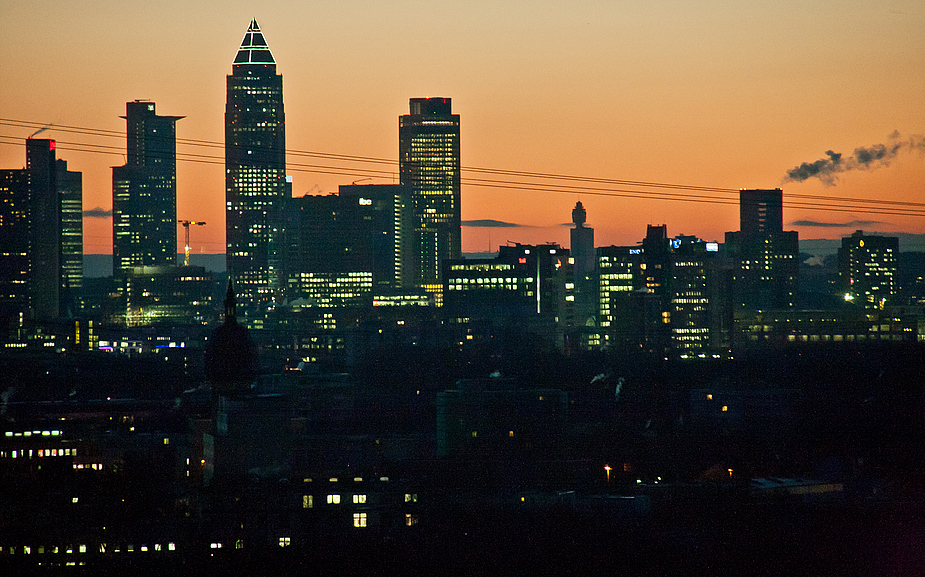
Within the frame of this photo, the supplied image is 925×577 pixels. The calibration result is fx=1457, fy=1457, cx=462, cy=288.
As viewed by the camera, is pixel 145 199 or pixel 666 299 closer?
pixel 666 299

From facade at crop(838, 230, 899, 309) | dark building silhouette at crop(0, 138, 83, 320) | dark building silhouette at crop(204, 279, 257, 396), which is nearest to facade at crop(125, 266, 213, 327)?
dark building silhouette at crop(0, 138, 83, 320)

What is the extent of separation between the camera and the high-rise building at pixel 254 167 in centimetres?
18100

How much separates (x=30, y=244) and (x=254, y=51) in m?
65.5

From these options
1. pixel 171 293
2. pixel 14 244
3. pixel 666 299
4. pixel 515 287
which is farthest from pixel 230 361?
pixel 171 293

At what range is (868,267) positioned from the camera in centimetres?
13825

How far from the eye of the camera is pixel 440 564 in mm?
33312

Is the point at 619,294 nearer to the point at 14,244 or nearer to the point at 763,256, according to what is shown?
the point at 763,256

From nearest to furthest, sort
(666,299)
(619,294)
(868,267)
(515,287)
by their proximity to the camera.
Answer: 1. (666,299)
2. (619,294)
3. (515,287)
4. (868,267)

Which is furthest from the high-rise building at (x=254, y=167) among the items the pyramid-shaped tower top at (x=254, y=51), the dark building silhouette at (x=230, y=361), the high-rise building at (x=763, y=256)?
the dark building silhouette at (x=230, y=361)

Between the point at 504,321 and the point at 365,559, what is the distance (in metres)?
85.9

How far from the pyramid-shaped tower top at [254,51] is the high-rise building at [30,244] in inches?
2049

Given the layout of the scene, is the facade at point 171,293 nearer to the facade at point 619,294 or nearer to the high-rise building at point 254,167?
the high-rise building at point 254,167

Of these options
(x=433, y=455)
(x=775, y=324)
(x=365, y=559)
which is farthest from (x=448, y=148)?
(x=365, y=559)

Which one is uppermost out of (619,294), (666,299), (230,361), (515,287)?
(515,287)
